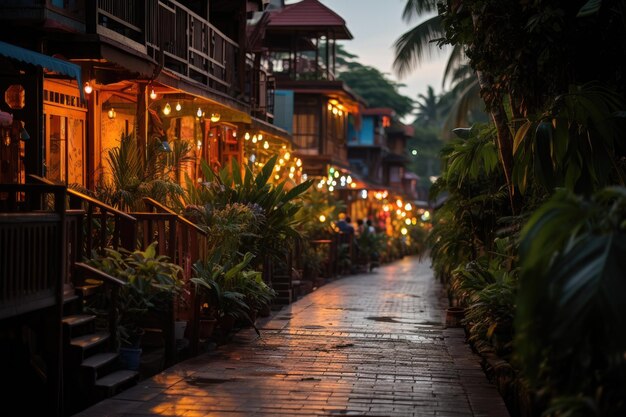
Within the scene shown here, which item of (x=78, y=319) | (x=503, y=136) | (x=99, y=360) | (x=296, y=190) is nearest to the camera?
(x=99, y=360)

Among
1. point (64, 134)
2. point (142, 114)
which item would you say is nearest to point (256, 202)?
point (142, 114)

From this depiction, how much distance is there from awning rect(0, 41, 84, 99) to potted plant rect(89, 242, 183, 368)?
222cm

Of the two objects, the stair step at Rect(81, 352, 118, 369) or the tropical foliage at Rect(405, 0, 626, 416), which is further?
the stair step at Rect(81, 352, 118, 369)

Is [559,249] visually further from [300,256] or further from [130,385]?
[300,256]

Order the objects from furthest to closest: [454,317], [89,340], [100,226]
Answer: [454,317] < [100,226] < [89,340]

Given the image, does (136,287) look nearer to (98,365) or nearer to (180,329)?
(98,365)

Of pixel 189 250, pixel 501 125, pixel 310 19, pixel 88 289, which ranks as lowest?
pixel 88 289

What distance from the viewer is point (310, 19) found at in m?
37.2

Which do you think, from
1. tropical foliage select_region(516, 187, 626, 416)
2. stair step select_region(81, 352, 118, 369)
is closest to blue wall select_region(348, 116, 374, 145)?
stair step select_region(81, 352, 118, 369)

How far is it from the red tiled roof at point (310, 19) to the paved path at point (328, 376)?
20008 millimetres

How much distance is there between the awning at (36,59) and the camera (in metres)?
11.3

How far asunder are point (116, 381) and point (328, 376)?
239 centimetres

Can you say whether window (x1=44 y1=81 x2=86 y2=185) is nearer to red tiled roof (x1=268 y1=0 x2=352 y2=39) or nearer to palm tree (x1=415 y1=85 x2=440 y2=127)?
red tiled roof (x1=268 y1=0 x2=352 y2=39)

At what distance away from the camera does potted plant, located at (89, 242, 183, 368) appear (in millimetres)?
11438
